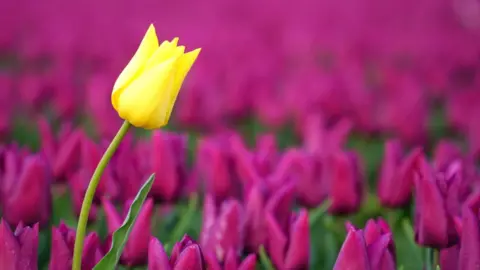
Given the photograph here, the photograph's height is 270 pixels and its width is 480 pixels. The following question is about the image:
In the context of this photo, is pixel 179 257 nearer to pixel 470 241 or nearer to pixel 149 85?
pixel 149 85

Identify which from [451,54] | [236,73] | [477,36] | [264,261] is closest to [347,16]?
[477,36]

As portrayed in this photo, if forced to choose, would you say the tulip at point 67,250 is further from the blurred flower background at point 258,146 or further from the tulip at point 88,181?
the tulip at point 88,181

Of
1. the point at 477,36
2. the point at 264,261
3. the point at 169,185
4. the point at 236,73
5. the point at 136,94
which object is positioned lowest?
the point at 264,261

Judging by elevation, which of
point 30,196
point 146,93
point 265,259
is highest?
point 146,93

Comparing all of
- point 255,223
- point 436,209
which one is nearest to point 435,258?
point 436,209

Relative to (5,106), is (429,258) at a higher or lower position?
lower

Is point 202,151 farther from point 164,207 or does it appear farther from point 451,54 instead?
point 451,54
